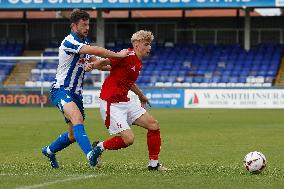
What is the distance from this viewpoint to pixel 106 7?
4459 centimetres

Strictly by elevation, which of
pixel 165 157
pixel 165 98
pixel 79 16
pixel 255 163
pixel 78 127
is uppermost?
pixel 79 16

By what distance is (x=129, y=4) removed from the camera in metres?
44.4

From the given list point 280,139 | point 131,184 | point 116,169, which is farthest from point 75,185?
point 280,139

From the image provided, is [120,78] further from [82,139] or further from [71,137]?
[71,137]

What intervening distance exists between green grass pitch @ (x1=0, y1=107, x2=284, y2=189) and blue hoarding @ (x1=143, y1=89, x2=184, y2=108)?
11155mm

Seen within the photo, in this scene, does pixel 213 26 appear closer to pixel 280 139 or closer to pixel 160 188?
pixel 280 139

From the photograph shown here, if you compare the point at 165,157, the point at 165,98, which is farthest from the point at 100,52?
the point at 165,98

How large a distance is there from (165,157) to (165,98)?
24.7m

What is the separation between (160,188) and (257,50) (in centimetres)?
3919

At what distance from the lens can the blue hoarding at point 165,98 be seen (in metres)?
38.5

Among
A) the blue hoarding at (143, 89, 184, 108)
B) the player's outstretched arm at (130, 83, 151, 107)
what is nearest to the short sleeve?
the player's outstretched arm at (130, 83, 151, 107)

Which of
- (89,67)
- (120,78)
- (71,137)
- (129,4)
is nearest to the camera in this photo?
(89,67)

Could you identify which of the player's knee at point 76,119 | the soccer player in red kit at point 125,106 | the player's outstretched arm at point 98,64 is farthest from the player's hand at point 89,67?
the player's knee at point 76,119

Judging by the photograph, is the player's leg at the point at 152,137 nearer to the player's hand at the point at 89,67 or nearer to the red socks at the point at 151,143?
the red socks at the point at 151,143
